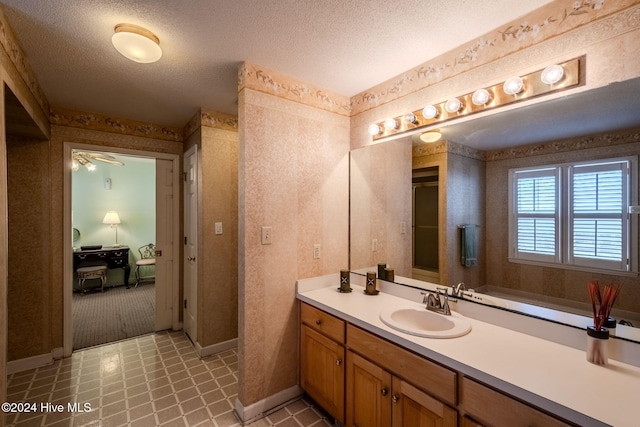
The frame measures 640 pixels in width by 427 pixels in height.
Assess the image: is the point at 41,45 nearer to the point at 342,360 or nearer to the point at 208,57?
the point at 208,57

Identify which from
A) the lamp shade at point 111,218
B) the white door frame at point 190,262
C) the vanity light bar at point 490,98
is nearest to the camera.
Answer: the vanity light bar at point 490,98

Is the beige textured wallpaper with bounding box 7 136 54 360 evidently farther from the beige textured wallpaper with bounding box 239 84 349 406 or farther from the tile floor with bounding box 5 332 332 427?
the beige textured wallpaper with bounding box 239 84 349 406

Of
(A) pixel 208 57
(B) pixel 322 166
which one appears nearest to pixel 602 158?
(B) pixel 322 166

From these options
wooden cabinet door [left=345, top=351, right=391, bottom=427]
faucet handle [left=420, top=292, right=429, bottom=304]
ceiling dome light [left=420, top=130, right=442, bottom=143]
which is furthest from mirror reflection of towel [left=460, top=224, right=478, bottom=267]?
wooden cabinet door [left=345, top=351, right=391, bottom=427]

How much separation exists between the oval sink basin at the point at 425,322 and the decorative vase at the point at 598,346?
444mm

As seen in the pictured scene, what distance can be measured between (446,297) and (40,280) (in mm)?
3464

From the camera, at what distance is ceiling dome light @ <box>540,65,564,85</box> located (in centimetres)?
132

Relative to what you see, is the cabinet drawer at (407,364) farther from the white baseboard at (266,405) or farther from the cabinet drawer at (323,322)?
the white baseboard at (266,405)

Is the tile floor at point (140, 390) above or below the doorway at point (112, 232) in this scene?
below

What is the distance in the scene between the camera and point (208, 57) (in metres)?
1.82

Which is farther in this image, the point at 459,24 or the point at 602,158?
the point at 459,24

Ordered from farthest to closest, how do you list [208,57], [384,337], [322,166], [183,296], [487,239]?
[183,296], [322,166], [208,57], [487,239], [384,337]

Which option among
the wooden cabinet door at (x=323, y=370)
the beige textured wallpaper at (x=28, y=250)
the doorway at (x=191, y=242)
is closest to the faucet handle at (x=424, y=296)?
the wooden cabinet door at (x=323, y=370)

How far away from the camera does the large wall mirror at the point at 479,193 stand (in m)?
1.26
